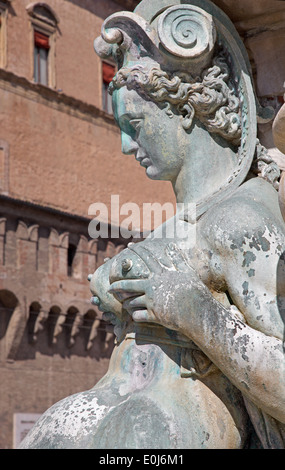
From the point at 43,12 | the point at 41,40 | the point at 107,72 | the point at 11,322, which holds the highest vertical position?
the point at 43,12

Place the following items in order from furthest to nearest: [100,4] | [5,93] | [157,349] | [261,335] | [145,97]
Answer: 1. [100,4]
2. [5,93]
3. [145,97]
4. [157,349]
5. [261,335]

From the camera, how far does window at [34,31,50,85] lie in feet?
65.6

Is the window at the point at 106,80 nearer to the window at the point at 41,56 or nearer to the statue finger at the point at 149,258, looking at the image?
the window at the point at 41,56

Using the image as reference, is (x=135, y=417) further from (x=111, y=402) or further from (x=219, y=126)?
(x=219, y=126)

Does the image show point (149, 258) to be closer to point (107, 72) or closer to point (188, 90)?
point (188, 90)

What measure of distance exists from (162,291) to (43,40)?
1902cm

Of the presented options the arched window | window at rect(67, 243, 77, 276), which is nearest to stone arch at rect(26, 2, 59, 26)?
the arched window

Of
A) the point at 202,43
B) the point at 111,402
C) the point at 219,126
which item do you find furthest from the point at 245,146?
the point at 111,402

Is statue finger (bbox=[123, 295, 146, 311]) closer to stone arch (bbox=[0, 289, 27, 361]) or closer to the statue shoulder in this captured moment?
the statue shoulder

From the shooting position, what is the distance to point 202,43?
198cm

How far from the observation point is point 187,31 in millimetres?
1987

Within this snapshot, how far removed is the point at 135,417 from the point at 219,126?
24.0 inches

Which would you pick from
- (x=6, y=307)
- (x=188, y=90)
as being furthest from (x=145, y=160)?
(x=6, y=307)

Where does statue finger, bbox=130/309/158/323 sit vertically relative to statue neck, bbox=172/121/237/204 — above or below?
below
